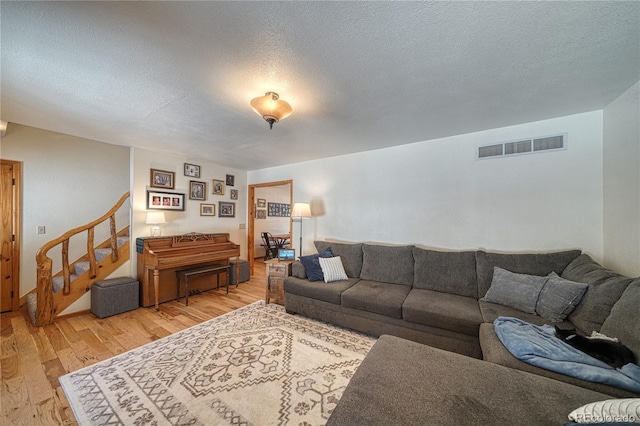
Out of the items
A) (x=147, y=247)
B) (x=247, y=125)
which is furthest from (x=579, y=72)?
(x=147, y=247)

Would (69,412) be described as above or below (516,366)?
below

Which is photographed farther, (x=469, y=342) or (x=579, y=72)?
(x=469, y=342)

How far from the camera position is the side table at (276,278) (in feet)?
10.7

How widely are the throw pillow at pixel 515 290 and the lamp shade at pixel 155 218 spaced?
14.8ft

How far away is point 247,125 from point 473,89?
2314 millimetres

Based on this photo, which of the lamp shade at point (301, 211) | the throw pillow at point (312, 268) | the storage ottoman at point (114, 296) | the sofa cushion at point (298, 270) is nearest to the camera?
the storage ottoman at point (114, 296)

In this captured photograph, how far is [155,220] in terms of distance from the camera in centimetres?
350

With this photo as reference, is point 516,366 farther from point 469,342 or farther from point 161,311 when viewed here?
point 161,311

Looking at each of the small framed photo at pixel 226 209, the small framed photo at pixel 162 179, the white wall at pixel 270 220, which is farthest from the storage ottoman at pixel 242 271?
the white wall at pixel 270 220

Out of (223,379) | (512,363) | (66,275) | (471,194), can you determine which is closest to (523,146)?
(471,194)

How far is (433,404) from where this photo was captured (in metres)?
0.92

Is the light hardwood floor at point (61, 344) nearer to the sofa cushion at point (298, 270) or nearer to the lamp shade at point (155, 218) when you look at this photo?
the sofa cushion at point (298, 270)

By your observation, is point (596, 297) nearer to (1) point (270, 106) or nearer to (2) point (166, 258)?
(1) point (270, 106)

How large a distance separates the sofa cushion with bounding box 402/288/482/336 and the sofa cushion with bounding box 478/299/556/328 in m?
0.05
